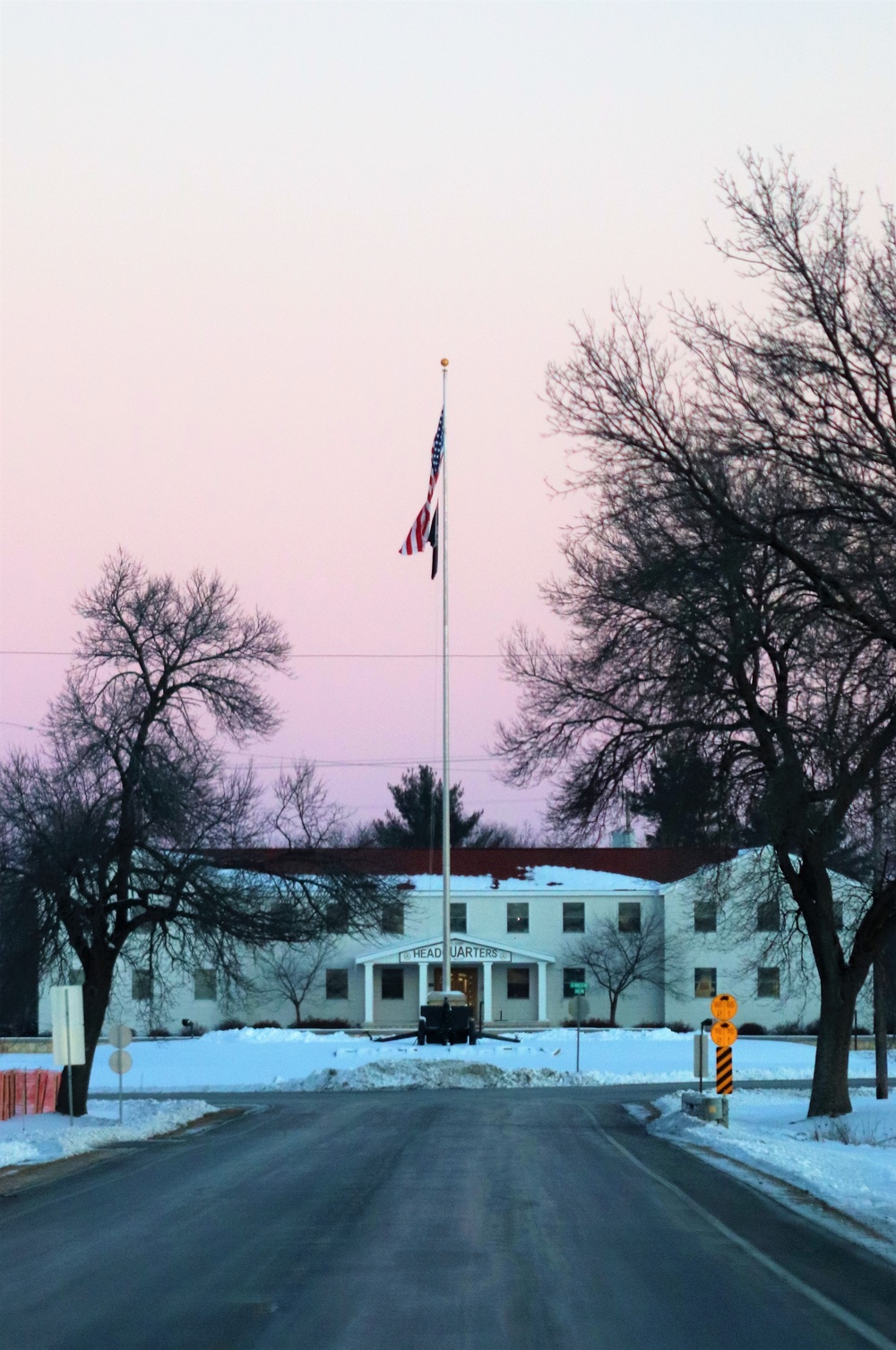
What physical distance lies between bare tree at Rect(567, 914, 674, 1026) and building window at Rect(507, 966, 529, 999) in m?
2.46

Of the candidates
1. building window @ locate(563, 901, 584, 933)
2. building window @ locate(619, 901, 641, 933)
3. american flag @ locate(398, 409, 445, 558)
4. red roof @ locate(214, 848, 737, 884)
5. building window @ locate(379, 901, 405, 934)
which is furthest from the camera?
red roof @ locate(214, 848, 737, 884)

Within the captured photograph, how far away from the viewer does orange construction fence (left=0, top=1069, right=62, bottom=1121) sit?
28719mm

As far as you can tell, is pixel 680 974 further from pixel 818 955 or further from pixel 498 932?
pixel 818 955

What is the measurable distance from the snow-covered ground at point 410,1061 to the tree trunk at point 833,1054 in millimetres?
20481

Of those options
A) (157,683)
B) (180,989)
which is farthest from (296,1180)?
(180,989)

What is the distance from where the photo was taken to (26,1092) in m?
29.8

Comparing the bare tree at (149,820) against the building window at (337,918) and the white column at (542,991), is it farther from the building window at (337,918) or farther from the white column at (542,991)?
the white column at (542,991)

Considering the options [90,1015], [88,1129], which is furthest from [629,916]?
[88,1129]

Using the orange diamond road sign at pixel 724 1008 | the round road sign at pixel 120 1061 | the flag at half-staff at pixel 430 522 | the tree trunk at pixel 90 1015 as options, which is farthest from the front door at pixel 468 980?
the orange diamond road sign at pixel 724 1008

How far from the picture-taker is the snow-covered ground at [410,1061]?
47.1 m

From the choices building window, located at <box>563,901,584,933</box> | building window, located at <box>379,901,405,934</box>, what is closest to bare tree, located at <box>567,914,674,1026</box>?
building window, located at <box>563,901,584,933</box>

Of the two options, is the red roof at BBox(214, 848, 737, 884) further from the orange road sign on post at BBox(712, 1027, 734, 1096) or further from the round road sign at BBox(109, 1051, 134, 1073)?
the orange road sign on post at BBox(712, 1027, 734, 1096)

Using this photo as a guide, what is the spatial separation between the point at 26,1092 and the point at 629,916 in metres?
46.3

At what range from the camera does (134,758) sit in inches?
1153
